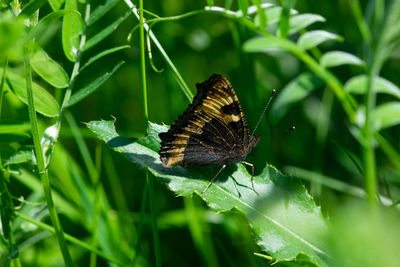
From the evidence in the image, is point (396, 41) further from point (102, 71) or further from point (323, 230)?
point (102, 71)

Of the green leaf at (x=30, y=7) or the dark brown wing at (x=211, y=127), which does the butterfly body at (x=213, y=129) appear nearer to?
the dark brown wing at (x=211, y=127)

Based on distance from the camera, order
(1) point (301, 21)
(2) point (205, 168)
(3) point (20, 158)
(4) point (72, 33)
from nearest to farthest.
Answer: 1. (1) point (301, 21)
2. (3) point (20, 158)
3. (4) point (72, 33)
4. (2) point (205, 168)

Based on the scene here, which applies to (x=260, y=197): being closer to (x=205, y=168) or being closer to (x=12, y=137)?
(x=205, y=168)

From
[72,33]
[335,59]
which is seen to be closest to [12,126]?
[72,33]

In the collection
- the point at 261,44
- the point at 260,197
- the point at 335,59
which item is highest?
the point at 261,44

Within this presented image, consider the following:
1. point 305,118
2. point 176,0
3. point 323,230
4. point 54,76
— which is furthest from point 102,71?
point 323,230

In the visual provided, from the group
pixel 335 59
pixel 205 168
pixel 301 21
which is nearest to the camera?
pixel 335 59

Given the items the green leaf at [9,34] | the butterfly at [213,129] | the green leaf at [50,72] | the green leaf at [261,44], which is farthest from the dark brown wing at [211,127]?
the green leaf at [9,34]

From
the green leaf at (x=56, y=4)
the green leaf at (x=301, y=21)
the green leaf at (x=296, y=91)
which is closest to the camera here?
the green leaf at (x=296, y=91)
